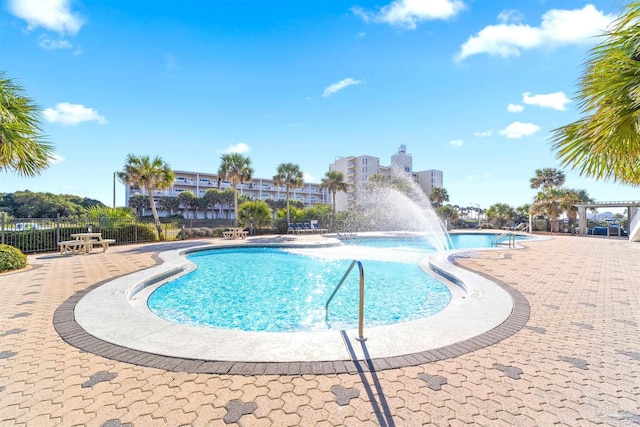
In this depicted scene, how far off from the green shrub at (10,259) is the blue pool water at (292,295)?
5185mm

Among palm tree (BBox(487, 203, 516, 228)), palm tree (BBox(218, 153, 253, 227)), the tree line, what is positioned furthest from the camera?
the tree line

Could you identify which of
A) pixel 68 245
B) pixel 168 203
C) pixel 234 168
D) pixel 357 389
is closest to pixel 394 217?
pixel 234 168

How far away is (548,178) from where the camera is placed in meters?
36.7

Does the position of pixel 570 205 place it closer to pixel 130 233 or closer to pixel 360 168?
pixel 130 233

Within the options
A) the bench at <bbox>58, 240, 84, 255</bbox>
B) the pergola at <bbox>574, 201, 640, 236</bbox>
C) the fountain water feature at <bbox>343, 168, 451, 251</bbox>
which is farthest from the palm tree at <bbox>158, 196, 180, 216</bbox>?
the pergola at <bbox>574, 201, 640, 236</bbox>

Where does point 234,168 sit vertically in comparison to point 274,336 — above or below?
above

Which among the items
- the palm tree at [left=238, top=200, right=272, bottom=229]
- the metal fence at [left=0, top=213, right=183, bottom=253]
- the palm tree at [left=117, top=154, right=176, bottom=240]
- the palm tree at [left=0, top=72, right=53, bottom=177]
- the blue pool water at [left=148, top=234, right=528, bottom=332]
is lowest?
the blue pool water at [left=148, top=234, right=528, bottom=332]

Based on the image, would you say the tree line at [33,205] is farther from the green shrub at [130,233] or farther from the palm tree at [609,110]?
the palm tree at [609,110]

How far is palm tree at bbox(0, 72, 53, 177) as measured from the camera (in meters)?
5.55

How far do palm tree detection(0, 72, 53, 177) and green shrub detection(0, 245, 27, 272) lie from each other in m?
3.31

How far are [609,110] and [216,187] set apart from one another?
7871cm

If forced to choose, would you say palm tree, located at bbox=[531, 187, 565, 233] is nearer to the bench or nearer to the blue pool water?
the blue pool water

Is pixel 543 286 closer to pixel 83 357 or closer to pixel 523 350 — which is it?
pixel 523 350

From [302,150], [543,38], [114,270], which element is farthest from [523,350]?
[302,150]
